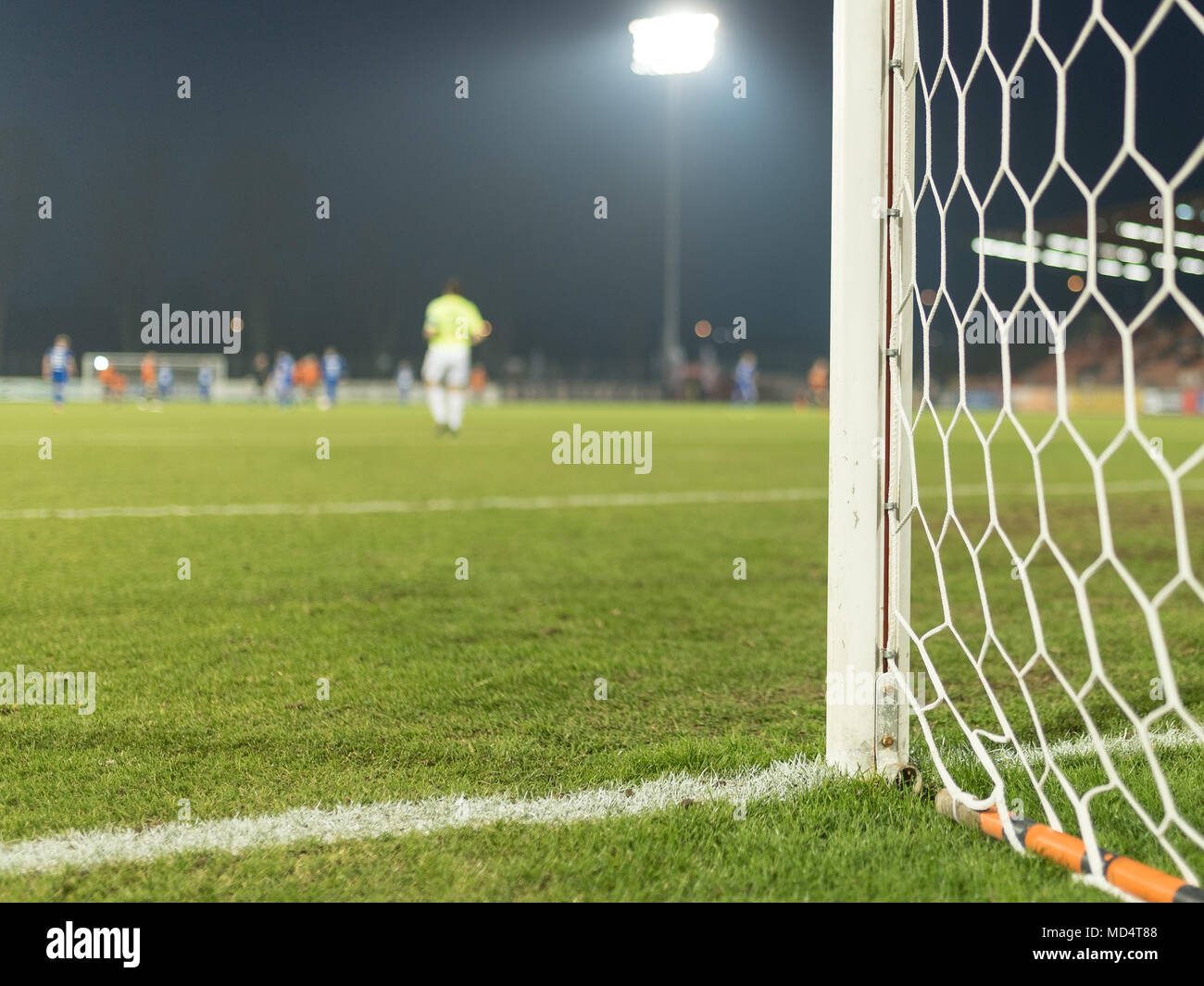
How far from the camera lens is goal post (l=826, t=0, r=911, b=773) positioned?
1968mm

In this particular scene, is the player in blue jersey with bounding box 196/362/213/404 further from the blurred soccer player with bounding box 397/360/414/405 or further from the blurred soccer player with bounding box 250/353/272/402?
the blurred soccer player with bounding box 397/360/414/405

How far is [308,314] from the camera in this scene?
42375 millimetres

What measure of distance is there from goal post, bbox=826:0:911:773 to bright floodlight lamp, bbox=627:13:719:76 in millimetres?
29123

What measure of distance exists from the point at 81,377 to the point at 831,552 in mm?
38531

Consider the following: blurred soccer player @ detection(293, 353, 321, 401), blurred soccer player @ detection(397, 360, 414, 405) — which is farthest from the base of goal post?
blurred soccer player @ detection(397, 360, 414, 405)

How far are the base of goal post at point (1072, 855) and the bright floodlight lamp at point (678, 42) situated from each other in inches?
1178

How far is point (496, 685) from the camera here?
270 cm

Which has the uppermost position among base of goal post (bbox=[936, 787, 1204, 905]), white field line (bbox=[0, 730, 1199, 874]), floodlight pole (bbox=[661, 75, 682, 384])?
floodlight pole (bbox=[661, 75, 682, 384])

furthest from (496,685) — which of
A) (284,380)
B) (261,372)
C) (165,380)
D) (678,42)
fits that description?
(261,372)

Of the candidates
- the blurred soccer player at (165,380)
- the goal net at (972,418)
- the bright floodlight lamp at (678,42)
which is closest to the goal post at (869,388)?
the goal net at (972,418)
